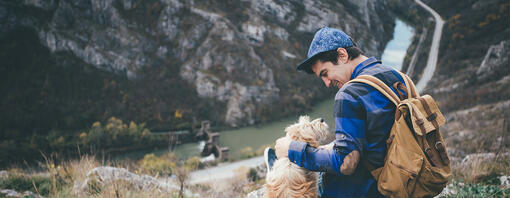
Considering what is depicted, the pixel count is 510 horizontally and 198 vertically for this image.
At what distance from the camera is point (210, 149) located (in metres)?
39.5

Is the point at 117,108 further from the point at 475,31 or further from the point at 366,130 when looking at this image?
the point at 475,31

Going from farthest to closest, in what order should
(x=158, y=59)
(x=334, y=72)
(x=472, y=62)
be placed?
(x=158, y=59), (x=472, y=62), (x=334, y=72)

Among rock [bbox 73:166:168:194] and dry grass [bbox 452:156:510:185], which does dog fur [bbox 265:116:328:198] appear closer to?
rock [bbox 73:166:168:194]

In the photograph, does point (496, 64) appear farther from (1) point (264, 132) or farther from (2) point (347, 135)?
(1) point (264, 132)

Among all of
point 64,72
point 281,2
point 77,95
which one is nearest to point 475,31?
point 281,2

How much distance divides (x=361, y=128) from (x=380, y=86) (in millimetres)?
236

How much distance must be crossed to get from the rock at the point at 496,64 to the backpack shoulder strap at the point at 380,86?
28.3 metres

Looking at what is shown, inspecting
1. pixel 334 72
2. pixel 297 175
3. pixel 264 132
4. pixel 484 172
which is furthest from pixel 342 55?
pixel 264 132

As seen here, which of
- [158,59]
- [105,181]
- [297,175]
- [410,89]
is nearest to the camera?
[410,89]

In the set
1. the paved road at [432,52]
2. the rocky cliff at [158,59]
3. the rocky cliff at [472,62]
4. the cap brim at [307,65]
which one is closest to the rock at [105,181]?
the cap brim at [307,65]

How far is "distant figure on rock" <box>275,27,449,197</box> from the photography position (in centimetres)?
129

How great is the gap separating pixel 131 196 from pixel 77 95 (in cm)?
6809

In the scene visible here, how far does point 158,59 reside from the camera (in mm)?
66500

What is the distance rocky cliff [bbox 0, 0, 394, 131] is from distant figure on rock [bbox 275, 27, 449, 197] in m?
52.5
